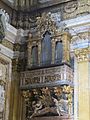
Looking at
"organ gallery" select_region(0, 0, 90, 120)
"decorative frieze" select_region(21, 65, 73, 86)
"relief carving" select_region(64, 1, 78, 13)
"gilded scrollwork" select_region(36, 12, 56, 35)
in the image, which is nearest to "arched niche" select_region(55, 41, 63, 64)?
"organ gallery" select_region(0, 0, 90, 120)

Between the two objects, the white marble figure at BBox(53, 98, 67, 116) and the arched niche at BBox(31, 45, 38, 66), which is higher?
the arched niche at BBox(31, 45, 38, 66)

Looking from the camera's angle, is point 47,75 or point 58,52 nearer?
point 47,75

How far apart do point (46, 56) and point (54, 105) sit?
1504 mm

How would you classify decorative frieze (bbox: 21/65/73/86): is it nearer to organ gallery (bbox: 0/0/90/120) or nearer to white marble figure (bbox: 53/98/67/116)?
organ gallery (bbox: 0/0/90/120)

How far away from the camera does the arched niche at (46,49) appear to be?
35.2ft

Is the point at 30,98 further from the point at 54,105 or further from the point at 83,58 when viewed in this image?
the point at 83,58

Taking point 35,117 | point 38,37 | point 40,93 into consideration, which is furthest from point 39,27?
point 35,117

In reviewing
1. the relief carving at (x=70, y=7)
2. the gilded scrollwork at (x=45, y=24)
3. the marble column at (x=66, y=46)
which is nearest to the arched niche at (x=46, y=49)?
the gilded scrollwork at (x=45, y=24)

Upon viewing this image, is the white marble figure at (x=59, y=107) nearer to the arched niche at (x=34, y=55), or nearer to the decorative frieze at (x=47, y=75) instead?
the decorative frieze at (x=47, y=75)

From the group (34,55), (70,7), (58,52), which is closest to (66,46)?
(58,52)

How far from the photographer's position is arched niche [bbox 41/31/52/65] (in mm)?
10727

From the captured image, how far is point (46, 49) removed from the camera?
10844 millimetres

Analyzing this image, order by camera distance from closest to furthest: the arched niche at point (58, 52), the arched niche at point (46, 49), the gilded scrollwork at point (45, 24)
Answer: the arched niche at point (58, 52), the arched niche at point (46, 49), the gilded scrollwork at point (45, 24)

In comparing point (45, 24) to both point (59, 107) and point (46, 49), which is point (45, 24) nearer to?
point (46, 49)
